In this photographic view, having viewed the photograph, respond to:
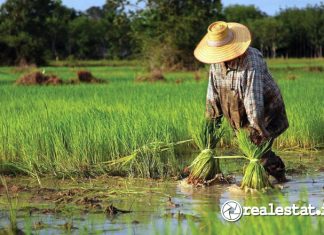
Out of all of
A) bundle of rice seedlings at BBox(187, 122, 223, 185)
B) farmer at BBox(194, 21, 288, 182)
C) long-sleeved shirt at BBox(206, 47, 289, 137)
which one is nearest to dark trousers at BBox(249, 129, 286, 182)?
farmer at BBox(194, 21, 288, 182)

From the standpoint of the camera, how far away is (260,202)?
12.9 ft

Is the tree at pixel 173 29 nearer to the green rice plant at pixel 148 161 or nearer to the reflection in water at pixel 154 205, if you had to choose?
the green rice plant at pixel 148 161

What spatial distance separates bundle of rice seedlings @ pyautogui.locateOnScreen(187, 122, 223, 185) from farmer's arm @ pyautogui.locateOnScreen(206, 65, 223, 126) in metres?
0.04

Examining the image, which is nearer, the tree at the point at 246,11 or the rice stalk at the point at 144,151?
the rice stalk at the point at 144,151

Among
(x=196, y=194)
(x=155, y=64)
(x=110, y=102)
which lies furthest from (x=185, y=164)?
(x=155, y=64)

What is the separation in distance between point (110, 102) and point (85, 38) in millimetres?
42308

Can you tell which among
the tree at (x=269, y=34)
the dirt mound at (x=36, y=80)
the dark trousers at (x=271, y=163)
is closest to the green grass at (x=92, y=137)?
the dark trousers at (x=271, y=163)

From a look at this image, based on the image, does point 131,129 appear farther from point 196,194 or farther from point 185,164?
point 196,194

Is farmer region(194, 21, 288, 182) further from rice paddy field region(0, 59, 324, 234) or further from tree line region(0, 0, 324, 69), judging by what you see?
tree line region(0, 0, 324, 69)

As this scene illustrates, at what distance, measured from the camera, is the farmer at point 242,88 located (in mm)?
4441

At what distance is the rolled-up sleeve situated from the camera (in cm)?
443

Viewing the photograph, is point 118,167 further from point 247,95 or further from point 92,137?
point 247,95

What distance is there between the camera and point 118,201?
4.22 m

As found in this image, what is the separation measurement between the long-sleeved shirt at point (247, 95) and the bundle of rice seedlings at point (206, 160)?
0.37 feet
